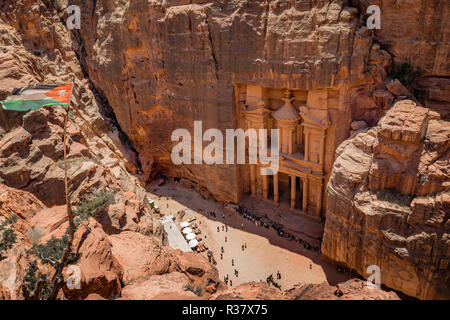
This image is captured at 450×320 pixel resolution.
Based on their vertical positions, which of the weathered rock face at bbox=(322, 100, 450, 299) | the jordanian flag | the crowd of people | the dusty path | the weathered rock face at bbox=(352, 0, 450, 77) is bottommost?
the dusty path

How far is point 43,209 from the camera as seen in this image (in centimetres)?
950

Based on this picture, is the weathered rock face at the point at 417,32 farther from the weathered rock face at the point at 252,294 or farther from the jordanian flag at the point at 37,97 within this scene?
the jordanian flag at the point at 37,97

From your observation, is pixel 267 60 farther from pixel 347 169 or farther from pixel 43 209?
pixel 43 209

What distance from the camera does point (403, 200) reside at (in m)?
14.1

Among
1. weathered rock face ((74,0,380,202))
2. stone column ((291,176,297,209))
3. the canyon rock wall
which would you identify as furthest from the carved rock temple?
weathered rock face ((74,0,380,202))

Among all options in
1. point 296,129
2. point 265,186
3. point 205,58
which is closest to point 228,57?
point 205,58

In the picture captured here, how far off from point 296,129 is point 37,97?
1567cm

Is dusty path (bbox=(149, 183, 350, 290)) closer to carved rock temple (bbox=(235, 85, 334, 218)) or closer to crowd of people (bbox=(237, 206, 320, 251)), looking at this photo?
crowd of people (bbox=(237, 206, 320, 251))

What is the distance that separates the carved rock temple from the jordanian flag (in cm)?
1336

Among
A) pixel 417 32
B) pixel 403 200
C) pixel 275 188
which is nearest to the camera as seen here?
pixel 403 200

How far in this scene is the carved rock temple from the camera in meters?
19.5

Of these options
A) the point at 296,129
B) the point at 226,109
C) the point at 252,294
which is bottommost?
the point at 296,129

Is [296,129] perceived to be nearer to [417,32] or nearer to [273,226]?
[273,226]
